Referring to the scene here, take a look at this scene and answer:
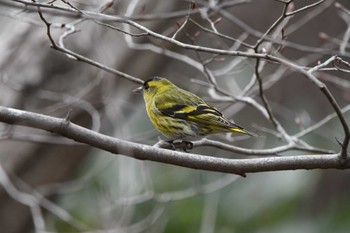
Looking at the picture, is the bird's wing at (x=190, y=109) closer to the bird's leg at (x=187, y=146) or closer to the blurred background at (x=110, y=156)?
the bird's leg at (x=187, y=146)

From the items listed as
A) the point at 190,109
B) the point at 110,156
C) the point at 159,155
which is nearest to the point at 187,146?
the point at 190,109

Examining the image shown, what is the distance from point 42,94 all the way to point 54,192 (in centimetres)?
92

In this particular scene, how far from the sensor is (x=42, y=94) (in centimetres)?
618

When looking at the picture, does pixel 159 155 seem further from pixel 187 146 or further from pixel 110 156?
pixel 110 156

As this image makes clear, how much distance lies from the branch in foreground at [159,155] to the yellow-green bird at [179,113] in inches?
41.3

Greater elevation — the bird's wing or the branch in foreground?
the branch in foreground

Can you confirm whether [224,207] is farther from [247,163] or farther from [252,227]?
[247,163]

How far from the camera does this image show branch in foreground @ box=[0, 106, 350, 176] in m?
3.38

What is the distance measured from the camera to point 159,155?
3.50 meters

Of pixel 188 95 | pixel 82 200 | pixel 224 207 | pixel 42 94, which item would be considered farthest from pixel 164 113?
pixel 82 200

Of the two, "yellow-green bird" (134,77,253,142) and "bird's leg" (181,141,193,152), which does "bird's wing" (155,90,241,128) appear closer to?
"yellow-green bird" (134,77,253,142)

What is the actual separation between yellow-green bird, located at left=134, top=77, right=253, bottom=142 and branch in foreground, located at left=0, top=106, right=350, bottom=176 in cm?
105

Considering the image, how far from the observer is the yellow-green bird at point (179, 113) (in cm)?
478

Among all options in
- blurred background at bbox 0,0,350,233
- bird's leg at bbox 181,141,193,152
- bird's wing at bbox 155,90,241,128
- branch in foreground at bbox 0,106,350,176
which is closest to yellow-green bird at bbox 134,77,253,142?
bird's wing at bbox 155,90,241,128
